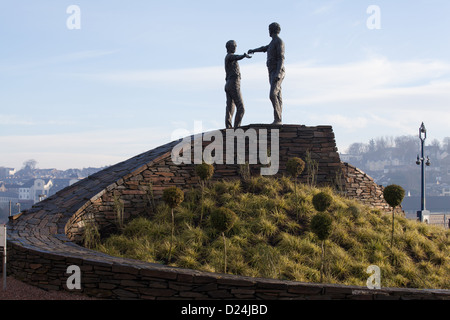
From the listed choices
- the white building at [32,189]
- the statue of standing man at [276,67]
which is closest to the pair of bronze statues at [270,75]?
the statue of standing man at [276,67]

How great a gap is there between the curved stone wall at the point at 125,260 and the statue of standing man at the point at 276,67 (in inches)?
30.1

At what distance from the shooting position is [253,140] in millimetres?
10023

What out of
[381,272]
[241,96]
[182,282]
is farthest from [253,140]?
[182,282]

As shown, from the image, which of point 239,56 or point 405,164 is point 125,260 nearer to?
point 239,56

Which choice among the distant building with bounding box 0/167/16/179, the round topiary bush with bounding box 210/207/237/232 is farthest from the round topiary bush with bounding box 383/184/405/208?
the distant building with bounding box 0/167/16/179

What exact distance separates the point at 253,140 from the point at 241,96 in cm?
135

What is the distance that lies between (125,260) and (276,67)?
648 centimetres

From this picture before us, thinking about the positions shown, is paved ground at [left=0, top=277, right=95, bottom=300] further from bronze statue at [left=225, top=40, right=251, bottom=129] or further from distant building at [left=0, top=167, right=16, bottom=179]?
distant building at [left=0, top=167, right=16, bottom=179]

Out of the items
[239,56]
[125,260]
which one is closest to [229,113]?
[239,56]

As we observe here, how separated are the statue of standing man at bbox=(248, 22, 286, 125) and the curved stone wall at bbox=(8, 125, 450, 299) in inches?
30.1

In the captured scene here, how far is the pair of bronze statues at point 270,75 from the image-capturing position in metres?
10.1

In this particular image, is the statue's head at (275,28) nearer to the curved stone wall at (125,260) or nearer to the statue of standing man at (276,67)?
the statue of standing man at (276,67)

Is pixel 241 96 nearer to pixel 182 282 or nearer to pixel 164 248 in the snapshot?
pixel 164 248

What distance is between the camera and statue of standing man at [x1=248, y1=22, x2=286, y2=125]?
10047 mm
